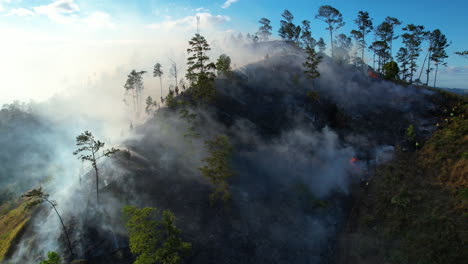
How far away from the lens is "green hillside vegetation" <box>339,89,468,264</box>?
82.1ft

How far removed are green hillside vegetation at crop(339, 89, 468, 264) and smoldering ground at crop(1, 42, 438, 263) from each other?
149 inches

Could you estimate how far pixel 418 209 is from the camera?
2934 centimetres

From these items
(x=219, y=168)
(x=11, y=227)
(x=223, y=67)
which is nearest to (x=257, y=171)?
(x=219, y=168)

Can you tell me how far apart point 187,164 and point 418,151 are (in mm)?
40113

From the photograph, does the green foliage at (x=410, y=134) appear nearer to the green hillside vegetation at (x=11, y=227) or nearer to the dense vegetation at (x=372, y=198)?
the dense vegetation at (x=372, y=198)

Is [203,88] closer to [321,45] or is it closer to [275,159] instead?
[275,159]

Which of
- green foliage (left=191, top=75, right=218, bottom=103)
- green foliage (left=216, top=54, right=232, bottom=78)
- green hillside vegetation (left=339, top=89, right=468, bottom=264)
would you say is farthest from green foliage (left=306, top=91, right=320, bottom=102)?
green foliage (left=191, top=75, right=218, bottom=103)

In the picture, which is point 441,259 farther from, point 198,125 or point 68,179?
point 68,179

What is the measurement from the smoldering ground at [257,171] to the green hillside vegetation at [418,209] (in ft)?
12.4

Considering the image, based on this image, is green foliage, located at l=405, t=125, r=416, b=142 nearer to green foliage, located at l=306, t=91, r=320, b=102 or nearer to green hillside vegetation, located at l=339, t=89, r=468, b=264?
green hillside vegetation, located at l=339, t=89, r=468, b=264

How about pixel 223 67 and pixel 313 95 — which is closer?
pixel 313 95

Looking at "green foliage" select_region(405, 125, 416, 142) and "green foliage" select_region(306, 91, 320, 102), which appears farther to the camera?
"green foliage" select_region(306, 91, 320, 102)

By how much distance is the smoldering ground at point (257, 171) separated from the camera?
32656mm

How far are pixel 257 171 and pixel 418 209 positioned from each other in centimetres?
2457
